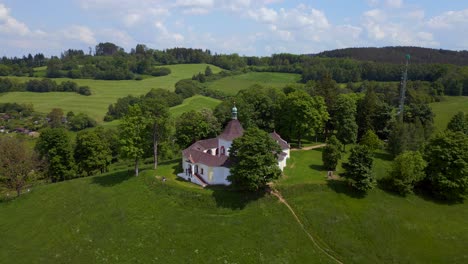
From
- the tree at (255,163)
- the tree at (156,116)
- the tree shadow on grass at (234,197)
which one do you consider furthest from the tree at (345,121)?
the tree at (156,116)

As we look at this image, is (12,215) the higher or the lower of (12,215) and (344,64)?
the lower

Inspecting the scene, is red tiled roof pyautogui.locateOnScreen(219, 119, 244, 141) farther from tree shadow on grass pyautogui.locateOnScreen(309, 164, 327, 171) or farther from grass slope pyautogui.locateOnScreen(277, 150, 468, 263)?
tree shadow on grass pyautogui.locateOnScreen(309, 164, 327, 171)

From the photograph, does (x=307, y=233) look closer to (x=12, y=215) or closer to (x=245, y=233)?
(x=245, y=233)

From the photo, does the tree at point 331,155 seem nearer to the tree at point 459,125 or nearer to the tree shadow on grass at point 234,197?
the tree shadow on grass at point 234,197

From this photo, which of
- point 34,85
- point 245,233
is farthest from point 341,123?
point 34,85

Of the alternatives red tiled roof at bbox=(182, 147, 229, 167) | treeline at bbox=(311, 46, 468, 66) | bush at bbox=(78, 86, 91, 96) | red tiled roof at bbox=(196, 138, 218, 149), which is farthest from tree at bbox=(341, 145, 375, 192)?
bush at bbox=(78, 86, 91, 96)

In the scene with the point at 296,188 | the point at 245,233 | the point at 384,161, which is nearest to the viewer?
the point at 245,233

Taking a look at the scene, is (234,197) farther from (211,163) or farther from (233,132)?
(233,132)
